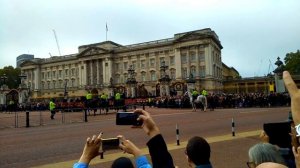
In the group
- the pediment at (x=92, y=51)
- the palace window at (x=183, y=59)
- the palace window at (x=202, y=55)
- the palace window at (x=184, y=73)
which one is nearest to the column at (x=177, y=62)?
the palace window at (x=183, y=59)

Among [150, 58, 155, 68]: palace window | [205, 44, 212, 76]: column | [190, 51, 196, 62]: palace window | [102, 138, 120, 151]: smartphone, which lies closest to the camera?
[102, 138, 120, 151]: smartphone

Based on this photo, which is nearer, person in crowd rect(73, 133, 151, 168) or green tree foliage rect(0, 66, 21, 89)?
person in crowd rect(73, 133, 151, 168)

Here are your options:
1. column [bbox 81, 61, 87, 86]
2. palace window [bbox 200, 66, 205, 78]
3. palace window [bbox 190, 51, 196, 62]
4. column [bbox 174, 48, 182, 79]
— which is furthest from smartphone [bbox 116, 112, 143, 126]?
column [bbox 81, 61, 87, 86]

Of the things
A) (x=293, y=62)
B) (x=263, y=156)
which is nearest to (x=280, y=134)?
(x=263, y=156)

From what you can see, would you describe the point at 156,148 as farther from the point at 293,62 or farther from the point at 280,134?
the point at 293,62

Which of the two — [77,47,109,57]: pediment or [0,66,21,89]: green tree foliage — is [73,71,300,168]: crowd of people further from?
[0,66,21,89]: green tree foliage

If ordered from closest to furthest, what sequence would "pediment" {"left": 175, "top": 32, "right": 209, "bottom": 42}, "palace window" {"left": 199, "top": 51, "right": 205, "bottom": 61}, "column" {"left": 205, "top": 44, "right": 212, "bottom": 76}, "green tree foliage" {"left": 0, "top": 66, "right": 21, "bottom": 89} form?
"pediment" {"left": 175, "top": 32, "right": 209, "bottom": 42} < "column" {"left": 205, "top": 44, "right": 212, "bottom": 76} < "palace window" {"left": 199, "top": 51, "right": 205, "bottom": 61} < "green tree foliage" {"left": 0, "top": 66, "right": 21, "bottom": 89}

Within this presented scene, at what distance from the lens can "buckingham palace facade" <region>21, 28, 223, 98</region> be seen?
89.5m

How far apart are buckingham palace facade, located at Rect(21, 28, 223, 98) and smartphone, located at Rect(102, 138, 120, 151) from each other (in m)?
62.9

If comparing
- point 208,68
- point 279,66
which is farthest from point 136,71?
point 279,66

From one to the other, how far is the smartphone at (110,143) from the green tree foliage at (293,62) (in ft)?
319

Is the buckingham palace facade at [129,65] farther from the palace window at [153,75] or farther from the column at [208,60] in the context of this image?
the palace window at [153,75]

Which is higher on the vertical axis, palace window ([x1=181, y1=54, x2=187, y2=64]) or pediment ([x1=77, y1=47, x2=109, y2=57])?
pediment ([x1=77, y1=47, x2=109, y2=57])

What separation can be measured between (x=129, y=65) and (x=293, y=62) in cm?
4619
